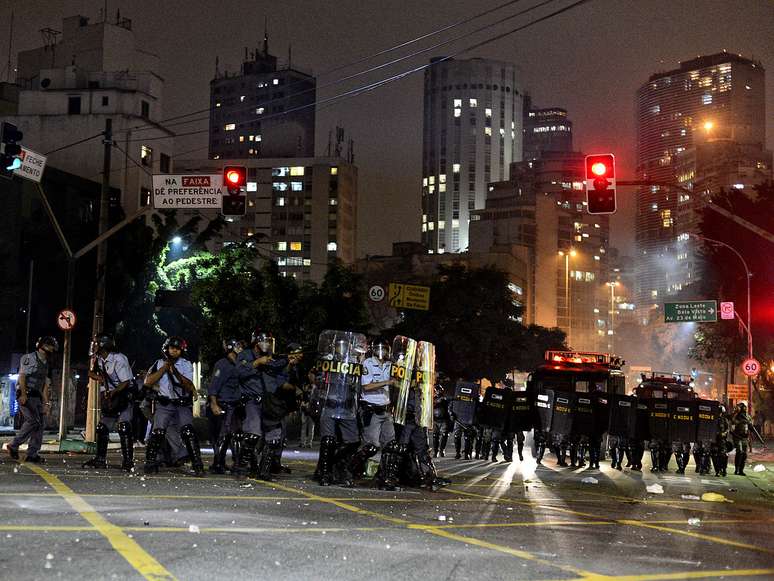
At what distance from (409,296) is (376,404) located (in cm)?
2215

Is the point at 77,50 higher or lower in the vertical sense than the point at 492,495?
higher

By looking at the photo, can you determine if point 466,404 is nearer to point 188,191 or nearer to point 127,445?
point 188,191

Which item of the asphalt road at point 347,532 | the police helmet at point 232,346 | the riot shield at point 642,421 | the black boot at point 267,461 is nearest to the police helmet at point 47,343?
the asphalt road at point 347,532

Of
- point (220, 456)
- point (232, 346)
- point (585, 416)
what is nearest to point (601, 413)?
point (585, 416)

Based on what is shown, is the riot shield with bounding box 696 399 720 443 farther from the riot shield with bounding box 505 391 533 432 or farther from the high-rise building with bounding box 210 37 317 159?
the high-rise building with bounding box 210 37 317 159

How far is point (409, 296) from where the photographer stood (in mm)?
36031

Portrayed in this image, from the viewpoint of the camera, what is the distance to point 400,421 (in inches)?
558

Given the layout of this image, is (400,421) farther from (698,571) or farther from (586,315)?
(586,315)

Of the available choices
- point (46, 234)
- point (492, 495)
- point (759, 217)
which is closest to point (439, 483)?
point (492, 495)

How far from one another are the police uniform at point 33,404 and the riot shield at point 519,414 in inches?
447

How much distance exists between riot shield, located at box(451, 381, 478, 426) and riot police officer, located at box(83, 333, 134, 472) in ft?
34.4

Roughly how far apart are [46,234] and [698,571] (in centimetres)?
4025

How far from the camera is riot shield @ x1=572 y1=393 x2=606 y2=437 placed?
23.3 metres

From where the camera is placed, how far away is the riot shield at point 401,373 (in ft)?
46.5
